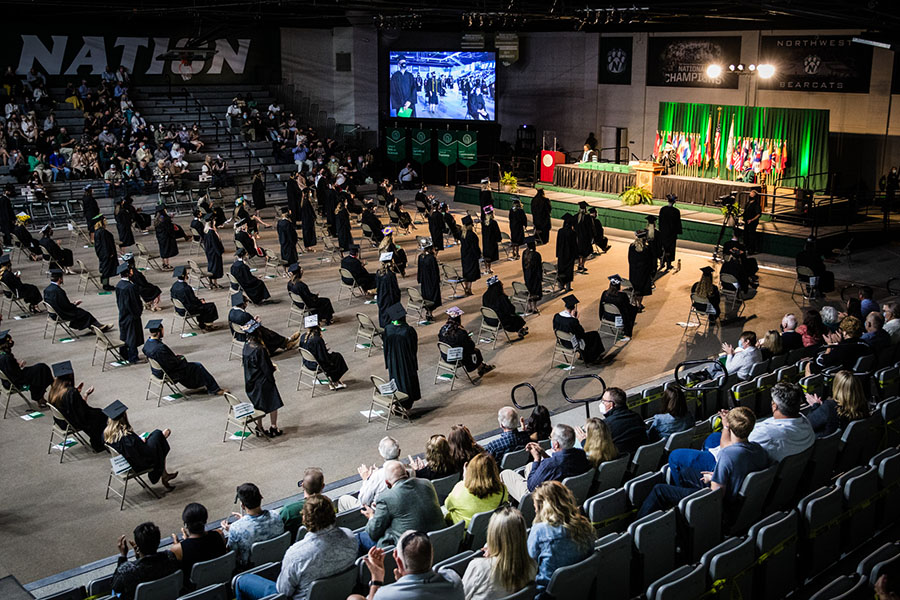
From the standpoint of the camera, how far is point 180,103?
108 feet

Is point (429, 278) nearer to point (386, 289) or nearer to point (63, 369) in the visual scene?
point (386, 289)

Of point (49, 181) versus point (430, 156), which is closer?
point (49, 181)

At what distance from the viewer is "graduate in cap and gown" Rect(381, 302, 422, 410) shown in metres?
11.6

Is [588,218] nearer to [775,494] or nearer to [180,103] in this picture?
[775,494]

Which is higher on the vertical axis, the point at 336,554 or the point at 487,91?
the point at 487,91

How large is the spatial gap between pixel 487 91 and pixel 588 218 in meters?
12.9

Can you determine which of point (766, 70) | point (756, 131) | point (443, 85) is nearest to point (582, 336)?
point (766, 70)

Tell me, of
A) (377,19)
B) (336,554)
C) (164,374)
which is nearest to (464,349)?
(164,374)

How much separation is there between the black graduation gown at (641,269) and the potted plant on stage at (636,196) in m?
9.01

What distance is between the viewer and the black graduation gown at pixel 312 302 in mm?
15344

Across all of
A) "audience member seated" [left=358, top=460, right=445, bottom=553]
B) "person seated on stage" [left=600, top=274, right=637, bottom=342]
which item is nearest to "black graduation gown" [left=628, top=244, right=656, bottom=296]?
"person seated on stage" [left=600, top=274, right=637, bottom=342]

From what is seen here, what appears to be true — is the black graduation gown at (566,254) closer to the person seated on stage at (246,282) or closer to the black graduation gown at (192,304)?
the person seated on stage at (246,282)

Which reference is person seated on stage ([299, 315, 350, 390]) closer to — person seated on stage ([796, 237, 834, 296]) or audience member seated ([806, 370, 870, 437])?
audience member seated ([806, 370, 870, 437])

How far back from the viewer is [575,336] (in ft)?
42.5
